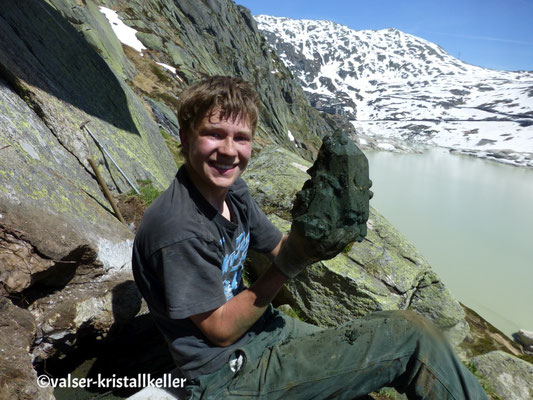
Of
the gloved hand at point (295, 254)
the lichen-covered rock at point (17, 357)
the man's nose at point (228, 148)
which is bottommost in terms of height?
the lichen-covered rock at point (17, 357)

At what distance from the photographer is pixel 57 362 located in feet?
12.8

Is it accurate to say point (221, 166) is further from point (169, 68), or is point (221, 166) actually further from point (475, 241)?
point (475, 241)

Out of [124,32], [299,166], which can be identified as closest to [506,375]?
[299,166]

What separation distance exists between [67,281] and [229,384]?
2.49 m

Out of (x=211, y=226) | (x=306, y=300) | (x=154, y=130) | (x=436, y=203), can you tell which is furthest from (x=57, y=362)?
(x=436, y=203)

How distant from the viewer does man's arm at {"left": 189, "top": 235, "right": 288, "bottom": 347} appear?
2699 millimetres

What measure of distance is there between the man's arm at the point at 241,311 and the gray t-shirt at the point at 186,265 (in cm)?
12

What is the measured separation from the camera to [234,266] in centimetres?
340

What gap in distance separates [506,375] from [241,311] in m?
7.76

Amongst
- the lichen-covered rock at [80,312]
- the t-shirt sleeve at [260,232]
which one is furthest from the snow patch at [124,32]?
the t-shirt sleeve at [260,232]

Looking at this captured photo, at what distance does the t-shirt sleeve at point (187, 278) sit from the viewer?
8.41ft

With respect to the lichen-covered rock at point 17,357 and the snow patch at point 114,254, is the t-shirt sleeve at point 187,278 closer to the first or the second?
the lichen-covered rock at point 17,357

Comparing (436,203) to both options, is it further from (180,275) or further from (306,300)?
(180,275)

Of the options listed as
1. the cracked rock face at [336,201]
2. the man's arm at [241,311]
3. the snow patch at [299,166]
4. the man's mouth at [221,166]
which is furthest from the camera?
the snow patch at [299,166]
